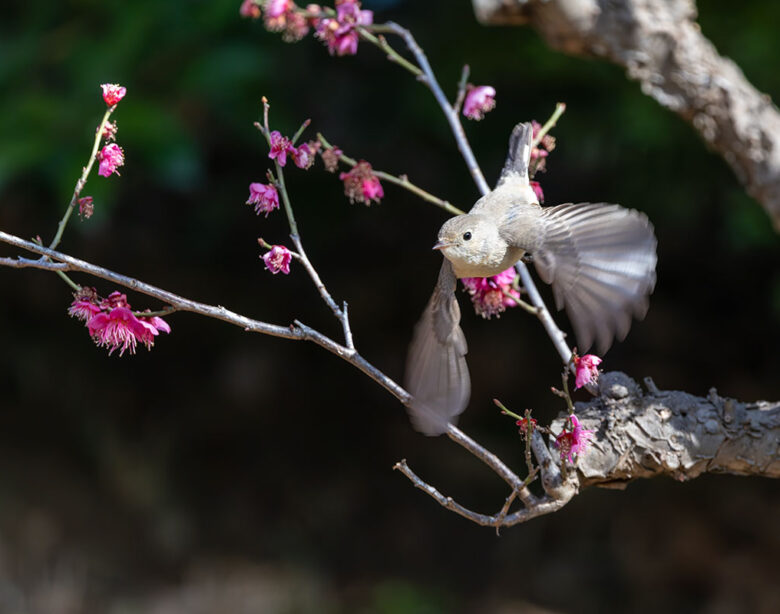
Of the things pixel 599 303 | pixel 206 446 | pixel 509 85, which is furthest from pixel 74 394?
pixel 599 303

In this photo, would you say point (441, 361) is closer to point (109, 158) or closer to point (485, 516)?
point (485, 516)

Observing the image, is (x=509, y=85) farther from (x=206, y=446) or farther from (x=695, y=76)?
(x=206, y=446)

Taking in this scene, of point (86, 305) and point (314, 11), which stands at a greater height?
point (314, 11)

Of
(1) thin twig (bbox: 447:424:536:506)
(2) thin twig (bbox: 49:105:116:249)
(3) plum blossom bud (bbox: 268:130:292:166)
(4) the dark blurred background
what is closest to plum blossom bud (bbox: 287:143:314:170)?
(3) plum blossom bud (bbox: 268:130:292:166)

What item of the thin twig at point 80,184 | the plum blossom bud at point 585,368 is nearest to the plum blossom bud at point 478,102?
the plum blossom bud at point 585,368

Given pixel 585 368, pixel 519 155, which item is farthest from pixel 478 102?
pixel 585 368

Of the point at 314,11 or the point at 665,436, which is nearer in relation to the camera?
the point at 665,436
